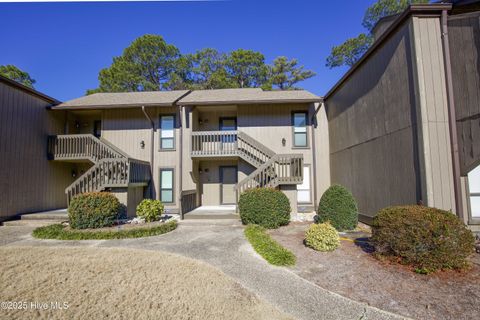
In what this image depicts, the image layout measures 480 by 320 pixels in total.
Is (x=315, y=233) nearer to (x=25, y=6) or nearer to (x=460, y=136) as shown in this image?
(x=460, y=136)

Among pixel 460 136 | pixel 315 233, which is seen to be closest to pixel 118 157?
pixel 315 233

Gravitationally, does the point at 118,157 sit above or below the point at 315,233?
above

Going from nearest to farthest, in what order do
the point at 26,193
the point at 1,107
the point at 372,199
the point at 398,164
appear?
1. the point at 398,164
2. the point at 372,199
3. the point at 1,107
4. the point at 26,193

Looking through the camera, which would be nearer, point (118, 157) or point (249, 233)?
point (249, 233)

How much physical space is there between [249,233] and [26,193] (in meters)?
10.4

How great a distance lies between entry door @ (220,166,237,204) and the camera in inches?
498

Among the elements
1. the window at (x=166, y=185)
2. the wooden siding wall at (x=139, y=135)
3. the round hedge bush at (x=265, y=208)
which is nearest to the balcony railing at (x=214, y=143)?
the wooden siding wall at (x=139, y=135)

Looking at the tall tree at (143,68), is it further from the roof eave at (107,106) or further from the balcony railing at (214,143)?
the balcony railing at (214,143)

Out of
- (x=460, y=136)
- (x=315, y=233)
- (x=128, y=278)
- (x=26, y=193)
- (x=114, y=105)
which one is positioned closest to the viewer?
(x=128, y=278)

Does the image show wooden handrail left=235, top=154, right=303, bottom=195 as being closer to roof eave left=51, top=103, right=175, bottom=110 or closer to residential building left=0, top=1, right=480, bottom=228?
residential building left=0, top=1, right=480, bottom=228

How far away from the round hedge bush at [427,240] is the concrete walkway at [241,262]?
6.55ft

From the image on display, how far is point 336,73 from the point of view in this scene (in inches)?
940

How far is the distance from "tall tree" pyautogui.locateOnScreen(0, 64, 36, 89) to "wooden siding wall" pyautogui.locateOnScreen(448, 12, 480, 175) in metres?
31.3

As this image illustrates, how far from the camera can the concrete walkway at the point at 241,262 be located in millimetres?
3213
